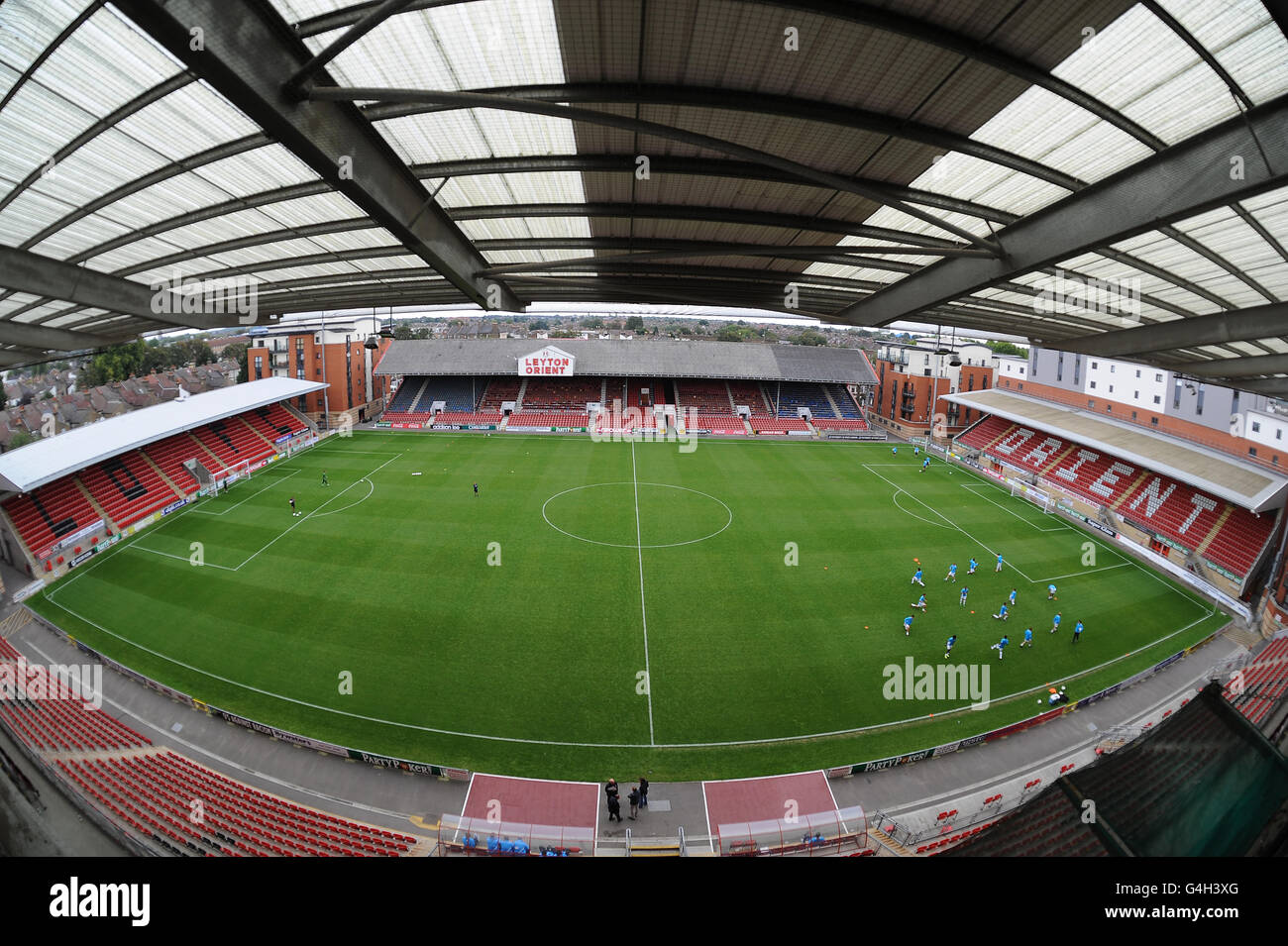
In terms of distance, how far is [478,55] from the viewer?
232 inches

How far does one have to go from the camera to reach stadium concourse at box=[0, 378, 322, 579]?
22922 mm

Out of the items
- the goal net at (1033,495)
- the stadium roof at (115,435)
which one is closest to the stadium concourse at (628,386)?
the stadium roof at (115,435)

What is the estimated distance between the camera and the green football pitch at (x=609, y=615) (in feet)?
48.3

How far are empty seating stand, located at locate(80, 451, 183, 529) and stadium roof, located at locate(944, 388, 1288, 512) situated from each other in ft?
158

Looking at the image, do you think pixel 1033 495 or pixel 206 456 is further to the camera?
pixel 206 456

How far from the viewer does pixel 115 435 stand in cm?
2844

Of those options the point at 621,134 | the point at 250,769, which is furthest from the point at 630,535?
the point at 621,134

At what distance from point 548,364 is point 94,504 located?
30798mm

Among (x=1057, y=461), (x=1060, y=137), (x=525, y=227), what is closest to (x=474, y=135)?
(x=525, y=227)

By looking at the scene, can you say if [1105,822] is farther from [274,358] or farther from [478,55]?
[274,358]

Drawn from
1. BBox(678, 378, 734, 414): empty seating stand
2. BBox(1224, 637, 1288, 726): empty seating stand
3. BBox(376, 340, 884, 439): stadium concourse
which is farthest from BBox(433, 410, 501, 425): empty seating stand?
BBox(1224, 637, 1288, 726): empty seating stand

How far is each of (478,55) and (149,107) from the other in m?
4.06

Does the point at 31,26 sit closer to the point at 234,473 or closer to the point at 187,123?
the point at 187,123

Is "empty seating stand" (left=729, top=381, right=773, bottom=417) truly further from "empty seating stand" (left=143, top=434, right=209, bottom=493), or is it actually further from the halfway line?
"empty seating stand" (left=143, top=434, right=209, bottom=493)
